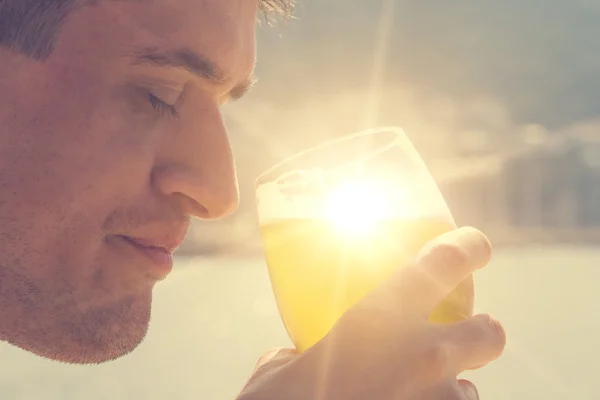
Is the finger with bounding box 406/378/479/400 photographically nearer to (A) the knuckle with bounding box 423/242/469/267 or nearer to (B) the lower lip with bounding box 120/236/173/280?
(A) the knuckle with bounding box 423/242/469/267

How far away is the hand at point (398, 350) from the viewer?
1.02m

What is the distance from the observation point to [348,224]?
1.29 m

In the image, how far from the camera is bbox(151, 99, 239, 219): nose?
1582 mm

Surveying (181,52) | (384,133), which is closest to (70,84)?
(181,52)

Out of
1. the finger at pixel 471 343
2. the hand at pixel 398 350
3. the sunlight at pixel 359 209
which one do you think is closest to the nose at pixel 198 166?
the sunlight at pixel 359 209

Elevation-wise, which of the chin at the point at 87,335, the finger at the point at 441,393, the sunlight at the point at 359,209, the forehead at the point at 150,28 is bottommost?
the chin at the point at 87,335

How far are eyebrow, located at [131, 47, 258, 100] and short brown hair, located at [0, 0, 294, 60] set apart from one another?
0.64 feet

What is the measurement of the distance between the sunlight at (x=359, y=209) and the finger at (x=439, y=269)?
0.18 m

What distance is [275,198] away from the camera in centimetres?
145

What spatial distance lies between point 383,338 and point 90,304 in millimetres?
941

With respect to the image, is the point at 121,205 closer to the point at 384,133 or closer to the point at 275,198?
the point at 275,198

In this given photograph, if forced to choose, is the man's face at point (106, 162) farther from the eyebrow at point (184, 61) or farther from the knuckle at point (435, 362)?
the knuckle at point (435, 362)

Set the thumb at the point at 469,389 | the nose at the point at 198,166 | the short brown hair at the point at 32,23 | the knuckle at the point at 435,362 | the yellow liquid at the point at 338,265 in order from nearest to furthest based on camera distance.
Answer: the knuckle at the point at 435,362 → the thumb at the point at 469,389 → the yellow liquid at the point at 338,265 → the short brown hair at the point at 32,23 → the nose at the point at 198,166

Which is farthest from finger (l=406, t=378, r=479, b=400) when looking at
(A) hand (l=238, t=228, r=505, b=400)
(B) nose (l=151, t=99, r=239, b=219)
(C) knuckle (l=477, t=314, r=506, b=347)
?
(B) nose (l=151, t=99, r=239, b=219)
